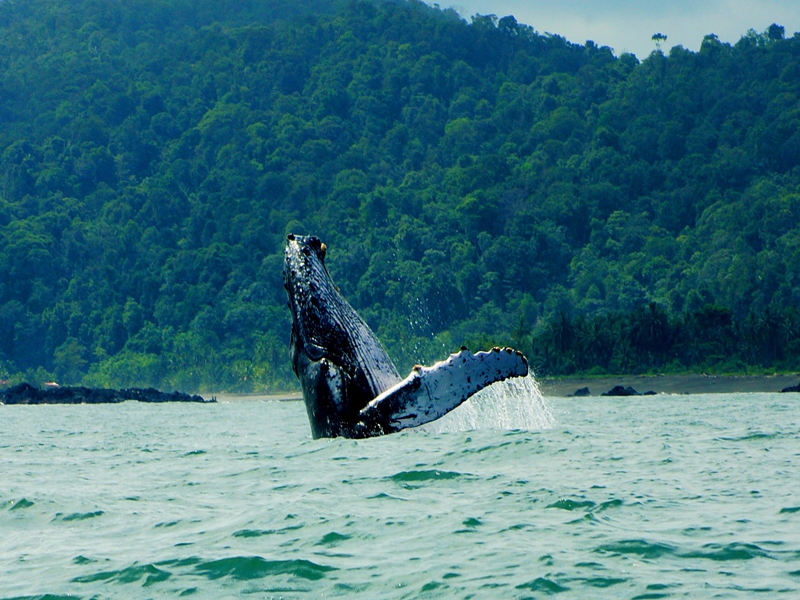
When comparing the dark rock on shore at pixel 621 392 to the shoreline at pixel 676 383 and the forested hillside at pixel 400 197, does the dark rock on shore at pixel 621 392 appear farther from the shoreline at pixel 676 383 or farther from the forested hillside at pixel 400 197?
the forested hillside at pixel 400 197

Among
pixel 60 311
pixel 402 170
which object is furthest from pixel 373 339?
pixel 402 170

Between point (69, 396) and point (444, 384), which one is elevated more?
point (69, 396)

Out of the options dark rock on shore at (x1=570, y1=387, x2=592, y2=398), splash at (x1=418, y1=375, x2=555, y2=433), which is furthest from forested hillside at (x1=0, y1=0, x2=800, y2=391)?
splash at (x1=418, y1=375, x2=555, y2=433)

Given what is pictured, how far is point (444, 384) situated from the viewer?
9.16m

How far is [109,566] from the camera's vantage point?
6.64 meters

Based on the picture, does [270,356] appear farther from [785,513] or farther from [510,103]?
[785,513]

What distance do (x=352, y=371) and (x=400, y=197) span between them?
390 ft

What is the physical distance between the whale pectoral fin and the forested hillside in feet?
213

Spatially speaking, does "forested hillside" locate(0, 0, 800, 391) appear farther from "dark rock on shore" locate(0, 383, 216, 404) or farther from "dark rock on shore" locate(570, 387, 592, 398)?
"dark rock on shore" locate(0, 383, 216, 404)

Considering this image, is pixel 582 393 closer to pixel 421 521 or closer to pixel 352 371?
pixel 352 371

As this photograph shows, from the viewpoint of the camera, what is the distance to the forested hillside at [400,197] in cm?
9944

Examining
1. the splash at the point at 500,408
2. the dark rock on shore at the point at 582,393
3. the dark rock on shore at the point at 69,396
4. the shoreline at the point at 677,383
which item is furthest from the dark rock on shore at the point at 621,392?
the splash at the point at 500,408

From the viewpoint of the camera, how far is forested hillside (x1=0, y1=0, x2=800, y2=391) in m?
99.4

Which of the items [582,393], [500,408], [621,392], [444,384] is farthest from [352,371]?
[582,393]
